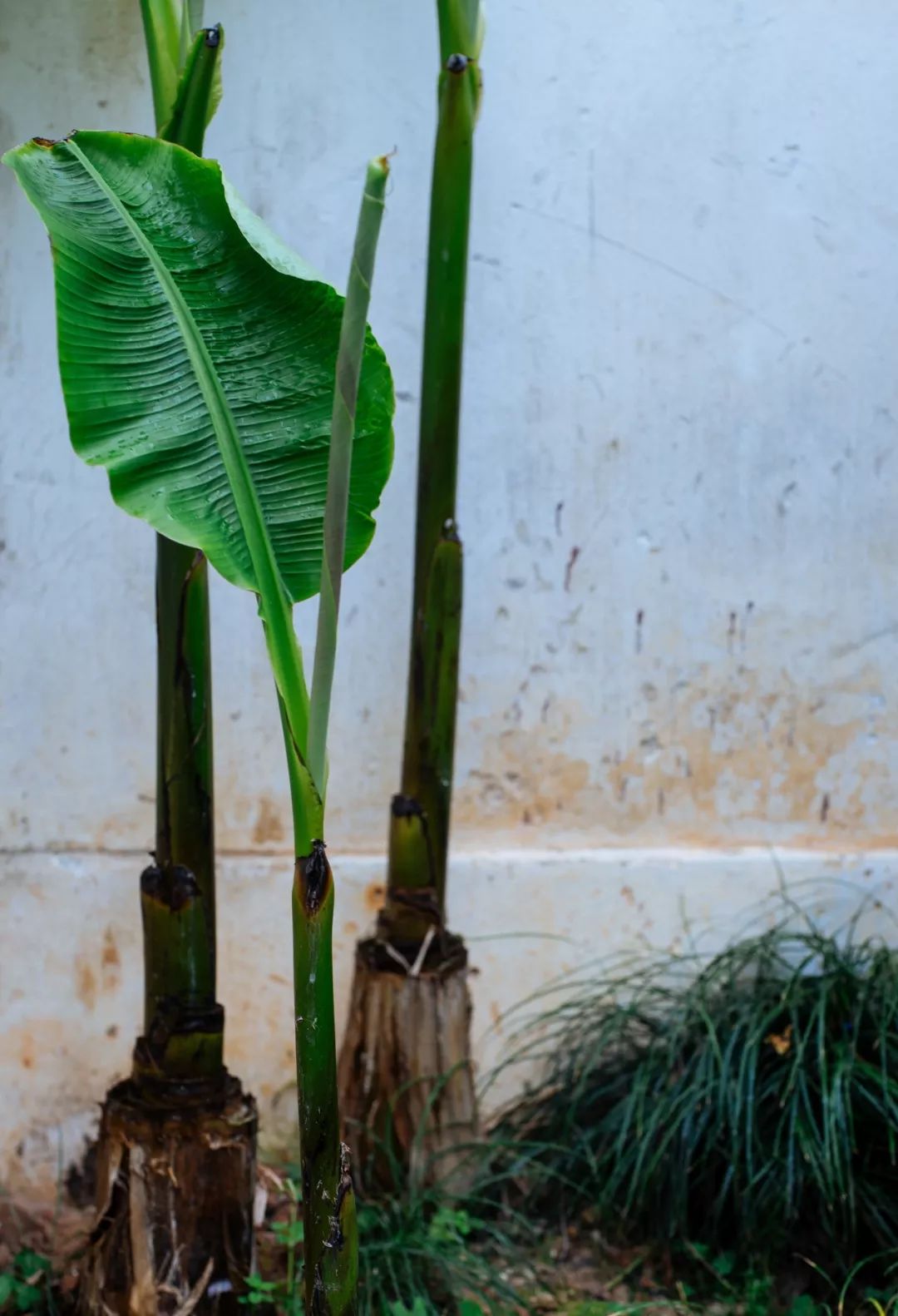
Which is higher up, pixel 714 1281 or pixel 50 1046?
pixel 50 1046

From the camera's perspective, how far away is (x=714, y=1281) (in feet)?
6.97

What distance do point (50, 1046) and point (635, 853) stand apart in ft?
3.92

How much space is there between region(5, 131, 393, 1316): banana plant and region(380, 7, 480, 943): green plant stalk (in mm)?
527

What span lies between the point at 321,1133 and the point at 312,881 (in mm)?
291

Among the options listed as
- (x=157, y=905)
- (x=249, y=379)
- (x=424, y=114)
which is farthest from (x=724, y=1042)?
(x=424, y=114)

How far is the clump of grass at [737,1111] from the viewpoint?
2086mm

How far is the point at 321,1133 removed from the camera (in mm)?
1390

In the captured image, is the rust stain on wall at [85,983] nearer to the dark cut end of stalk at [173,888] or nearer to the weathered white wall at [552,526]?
the weathered white wall at [552,526]

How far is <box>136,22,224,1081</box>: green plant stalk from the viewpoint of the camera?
1677 mm

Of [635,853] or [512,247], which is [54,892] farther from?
[512,247]

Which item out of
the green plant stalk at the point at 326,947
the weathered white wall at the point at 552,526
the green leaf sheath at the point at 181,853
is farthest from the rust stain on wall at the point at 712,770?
the green plant stalk at the point at 326,947

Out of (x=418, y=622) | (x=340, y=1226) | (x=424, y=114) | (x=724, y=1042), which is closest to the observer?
(x=340, y=1226)

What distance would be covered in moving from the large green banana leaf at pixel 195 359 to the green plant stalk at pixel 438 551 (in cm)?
53

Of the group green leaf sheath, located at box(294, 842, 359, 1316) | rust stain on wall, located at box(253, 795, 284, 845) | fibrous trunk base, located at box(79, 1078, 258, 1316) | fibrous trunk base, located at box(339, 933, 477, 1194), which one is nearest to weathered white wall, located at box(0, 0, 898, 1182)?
rust stain on wall, located at box(253, 795, 284, 845)
